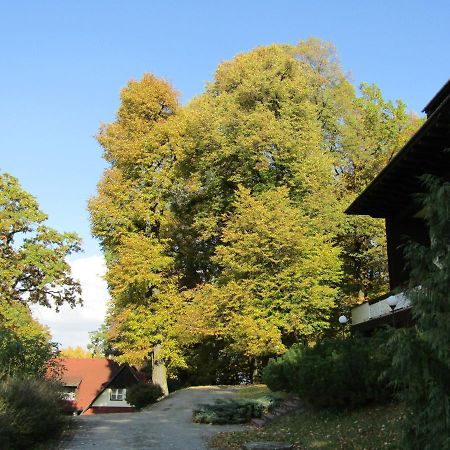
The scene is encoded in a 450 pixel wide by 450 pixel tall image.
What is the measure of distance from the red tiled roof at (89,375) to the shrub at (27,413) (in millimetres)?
36652

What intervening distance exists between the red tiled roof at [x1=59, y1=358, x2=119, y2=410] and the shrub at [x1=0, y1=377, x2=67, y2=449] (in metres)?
36.7

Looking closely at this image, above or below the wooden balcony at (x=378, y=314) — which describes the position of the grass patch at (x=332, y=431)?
below

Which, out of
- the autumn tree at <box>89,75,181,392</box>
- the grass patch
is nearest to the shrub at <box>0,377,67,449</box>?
the grass patch

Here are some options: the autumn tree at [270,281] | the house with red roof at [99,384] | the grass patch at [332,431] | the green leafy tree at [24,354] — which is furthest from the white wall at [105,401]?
the grass patch at [332,431]

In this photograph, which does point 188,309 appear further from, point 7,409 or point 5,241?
point 7,409

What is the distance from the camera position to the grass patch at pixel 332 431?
32.3ft

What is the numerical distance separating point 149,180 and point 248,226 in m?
7.39

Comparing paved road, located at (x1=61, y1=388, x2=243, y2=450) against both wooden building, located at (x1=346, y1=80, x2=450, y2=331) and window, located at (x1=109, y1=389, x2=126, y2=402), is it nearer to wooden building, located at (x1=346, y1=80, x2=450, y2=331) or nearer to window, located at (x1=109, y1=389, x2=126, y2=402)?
wooden building, located at (x1=346, y1=80, x2=450, y2=331)

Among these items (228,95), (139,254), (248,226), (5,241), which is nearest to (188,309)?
(139,254)

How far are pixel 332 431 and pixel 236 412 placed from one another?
548 centimetres

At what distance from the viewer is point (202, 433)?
47.1 ft

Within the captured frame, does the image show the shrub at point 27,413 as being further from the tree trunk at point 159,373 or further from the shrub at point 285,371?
the tree trunk at point 159,373

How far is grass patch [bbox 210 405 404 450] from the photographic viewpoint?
32.3ft

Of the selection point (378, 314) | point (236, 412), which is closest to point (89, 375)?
point (236, 412)
